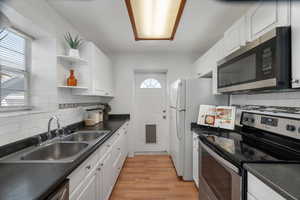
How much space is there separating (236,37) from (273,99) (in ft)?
2.41

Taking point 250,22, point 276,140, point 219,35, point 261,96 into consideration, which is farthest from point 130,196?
point 219,35

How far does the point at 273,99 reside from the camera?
5.38ft

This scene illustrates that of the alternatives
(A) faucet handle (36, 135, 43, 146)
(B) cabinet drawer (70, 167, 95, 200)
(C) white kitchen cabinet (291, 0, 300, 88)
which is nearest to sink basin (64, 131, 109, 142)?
(A) faucet handle (36, 135, 43, 146)

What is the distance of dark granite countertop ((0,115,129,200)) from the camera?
0.75 m

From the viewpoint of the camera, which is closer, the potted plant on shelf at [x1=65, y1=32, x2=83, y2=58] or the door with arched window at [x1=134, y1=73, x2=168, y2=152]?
the potted plant on shelf at [x1=65, y1=32, x2=83, y2=58]

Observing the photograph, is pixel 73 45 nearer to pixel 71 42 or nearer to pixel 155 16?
pixel 71 42

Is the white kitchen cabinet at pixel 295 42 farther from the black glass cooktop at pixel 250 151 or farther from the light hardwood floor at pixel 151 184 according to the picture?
the light hardwood floor at pixel 151 184

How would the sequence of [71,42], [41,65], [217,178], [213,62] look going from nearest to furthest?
[217,178] < [41,65] < [71,42] < [213,62]

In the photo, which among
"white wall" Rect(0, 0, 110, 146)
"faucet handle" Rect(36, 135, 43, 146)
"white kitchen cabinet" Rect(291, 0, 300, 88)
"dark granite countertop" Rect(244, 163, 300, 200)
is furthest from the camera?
"faucet handle" Rect(36, 135, 43, 146)

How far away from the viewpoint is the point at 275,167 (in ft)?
3.18

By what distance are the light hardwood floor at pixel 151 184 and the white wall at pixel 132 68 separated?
86 centimetres

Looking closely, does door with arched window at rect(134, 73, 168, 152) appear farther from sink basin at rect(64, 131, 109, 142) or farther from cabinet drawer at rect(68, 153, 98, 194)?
cabinet drawer at rect(68, 153, 98, 194)

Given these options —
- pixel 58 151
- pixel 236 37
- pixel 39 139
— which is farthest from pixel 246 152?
pixel 39 139

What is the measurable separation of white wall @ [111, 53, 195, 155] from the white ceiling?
443mm
